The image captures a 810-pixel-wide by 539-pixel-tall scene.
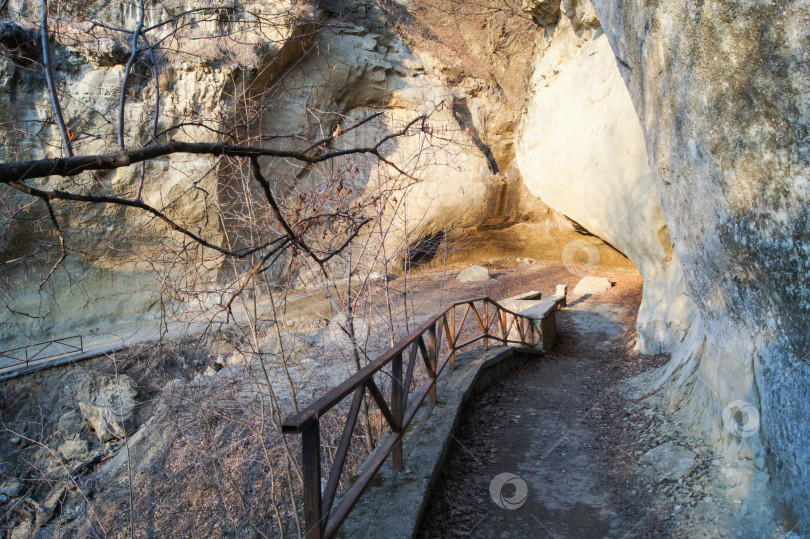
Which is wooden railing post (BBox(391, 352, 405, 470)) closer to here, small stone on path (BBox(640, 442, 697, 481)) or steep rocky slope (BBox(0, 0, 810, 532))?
A: steep rocky slope (BBox(0, 0, 810, 532))

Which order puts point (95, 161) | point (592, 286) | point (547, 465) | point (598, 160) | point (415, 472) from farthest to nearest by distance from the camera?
1. point (592, 286)
2. point (598, 160)
3. point (547, 465)
4. point (415, 472)
5. point (95, 161)

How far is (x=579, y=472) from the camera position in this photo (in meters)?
3.88

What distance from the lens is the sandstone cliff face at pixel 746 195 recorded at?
258 cm

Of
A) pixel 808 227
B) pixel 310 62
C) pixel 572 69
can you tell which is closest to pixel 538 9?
pixel 572 69

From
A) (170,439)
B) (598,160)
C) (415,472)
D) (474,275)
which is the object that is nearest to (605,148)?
(598,160)

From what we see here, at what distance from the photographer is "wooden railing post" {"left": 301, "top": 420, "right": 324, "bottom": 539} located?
6.55 feet

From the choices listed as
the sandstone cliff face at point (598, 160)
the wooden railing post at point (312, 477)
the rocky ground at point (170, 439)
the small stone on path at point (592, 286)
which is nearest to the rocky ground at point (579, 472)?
the wooden railing post at point (312, 477)

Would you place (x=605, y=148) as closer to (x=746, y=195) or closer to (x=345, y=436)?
(x=746, y=195)

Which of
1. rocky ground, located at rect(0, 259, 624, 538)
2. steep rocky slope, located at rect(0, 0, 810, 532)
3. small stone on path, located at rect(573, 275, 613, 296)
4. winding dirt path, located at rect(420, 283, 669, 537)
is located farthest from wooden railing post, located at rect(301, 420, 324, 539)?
small stone on path, located at rect(573, 275, 613, 296)

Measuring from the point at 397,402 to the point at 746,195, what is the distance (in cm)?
265

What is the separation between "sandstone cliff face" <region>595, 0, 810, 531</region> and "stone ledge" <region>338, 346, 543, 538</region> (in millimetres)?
2028

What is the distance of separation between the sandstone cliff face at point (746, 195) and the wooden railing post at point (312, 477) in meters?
2.45

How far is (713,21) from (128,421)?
12.2m

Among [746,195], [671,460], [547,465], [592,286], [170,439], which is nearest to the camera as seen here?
[746,195]
